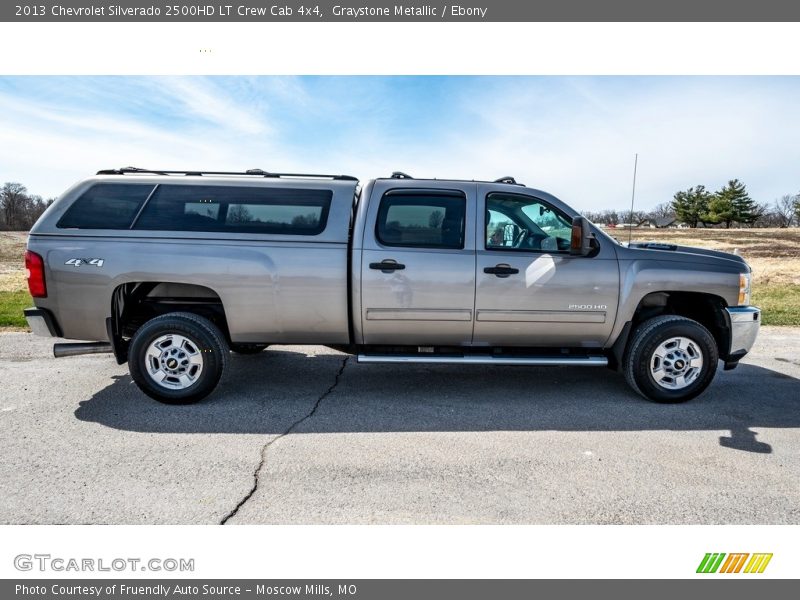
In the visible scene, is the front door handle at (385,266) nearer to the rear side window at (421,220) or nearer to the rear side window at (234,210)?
the rear side window at (421,220)

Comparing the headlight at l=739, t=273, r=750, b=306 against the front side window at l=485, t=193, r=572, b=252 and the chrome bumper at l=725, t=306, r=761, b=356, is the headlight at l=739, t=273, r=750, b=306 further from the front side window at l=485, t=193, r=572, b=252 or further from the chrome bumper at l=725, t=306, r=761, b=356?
the front side window at l=485, t=193, r=572, b=252

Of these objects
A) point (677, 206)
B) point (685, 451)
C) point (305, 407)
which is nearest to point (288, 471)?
point (305, 407)

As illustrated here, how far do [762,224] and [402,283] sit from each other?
9582cm

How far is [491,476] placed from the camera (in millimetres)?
3201

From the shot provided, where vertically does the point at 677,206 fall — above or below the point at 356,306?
above

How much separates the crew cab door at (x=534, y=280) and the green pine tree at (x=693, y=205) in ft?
297

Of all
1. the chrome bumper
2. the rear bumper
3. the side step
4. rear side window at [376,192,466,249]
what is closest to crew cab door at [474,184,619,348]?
rear side window at [376,192,466,249]

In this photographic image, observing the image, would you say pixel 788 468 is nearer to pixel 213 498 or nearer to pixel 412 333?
pixel 412 333

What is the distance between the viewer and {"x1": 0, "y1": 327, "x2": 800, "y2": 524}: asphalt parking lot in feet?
9.32

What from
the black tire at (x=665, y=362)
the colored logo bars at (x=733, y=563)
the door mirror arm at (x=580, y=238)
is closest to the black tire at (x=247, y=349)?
the door mirror arm at (x=580, y=238)

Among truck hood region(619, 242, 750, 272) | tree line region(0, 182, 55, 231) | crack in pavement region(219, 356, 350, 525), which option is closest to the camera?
crack in pavement region(219, 356, 350, 525)

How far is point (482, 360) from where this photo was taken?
4.45m

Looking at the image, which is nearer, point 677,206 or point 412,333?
point 412,333

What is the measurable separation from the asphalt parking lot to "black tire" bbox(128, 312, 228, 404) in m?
0.15
